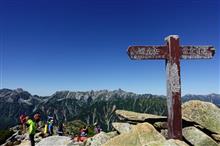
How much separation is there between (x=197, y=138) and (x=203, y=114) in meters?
2.56

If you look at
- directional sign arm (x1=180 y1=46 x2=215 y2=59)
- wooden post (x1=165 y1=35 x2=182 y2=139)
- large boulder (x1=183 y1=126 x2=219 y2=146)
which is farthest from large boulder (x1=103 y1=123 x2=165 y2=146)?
directional sign arm (x1=180 y1=46 x2=215 y2=59)

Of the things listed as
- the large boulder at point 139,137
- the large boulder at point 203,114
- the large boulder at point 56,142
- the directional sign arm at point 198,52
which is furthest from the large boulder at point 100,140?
the directional sign arm at point 198,52

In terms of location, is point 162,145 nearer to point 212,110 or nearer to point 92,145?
point 212,110

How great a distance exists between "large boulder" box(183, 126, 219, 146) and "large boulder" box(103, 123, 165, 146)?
1931mm

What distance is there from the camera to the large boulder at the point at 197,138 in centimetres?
1341

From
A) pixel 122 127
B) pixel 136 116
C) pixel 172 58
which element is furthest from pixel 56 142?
pixel 172 58

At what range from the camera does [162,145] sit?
34.3 feet

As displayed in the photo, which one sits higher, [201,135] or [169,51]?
[169,51]

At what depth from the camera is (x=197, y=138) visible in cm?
1353

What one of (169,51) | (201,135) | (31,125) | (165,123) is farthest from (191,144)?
(31,125)

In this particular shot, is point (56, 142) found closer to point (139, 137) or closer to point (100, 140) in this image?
point (100, 140)

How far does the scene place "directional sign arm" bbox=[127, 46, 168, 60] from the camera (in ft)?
45.2

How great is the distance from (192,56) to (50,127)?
2505 cm

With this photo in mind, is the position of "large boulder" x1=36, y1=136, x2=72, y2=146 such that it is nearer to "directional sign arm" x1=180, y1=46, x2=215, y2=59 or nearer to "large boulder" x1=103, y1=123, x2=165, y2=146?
"large boulder" x1=103, y1=123, x2=165, y2=146
